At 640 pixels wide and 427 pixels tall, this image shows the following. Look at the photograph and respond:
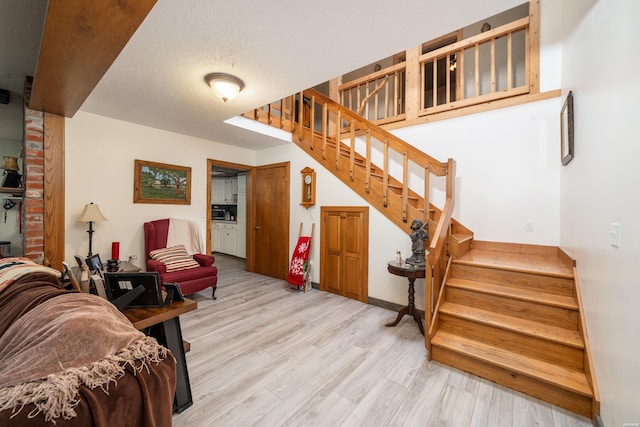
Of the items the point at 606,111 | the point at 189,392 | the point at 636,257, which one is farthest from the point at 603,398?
the point at 189,392

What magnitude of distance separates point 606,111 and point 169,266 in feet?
14.5

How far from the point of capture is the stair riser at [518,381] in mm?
1723

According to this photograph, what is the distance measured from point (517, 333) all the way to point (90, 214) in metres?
4.58

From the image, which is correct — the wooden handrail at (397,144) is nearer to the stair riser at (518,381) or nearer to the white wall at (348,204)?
the white wall at (348,204)

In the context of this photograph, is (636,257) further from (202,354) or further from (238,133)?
(238,133)

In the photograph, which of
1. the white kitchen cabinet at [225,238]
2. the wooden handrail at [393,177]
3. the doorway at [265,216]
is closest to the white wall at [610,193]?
the wooden handrail at [393,177]

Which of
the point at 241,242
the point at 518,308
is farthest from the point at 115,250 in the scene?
the point at 518,308

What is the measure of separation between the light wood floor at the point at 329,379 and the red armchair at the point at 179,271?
1.42ft

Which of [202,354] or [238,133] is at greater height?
[238,133]

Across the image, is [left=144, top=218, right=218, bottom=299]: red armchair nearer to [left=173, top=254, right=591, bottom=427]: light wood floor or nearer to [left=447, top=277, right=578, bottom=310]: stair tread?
[left=173, top=254, right=591, bottom=427]: light wood floor

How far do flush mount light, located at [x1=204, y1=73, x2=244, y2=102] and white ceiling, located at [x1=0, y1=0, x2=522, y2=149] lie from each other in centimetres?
7

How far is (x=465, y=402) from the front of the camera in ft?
5.94

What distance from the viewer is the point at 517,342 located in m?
2.11

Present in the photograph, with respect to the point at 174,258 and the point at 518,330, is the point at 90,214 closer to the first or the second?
the point at 174,258
